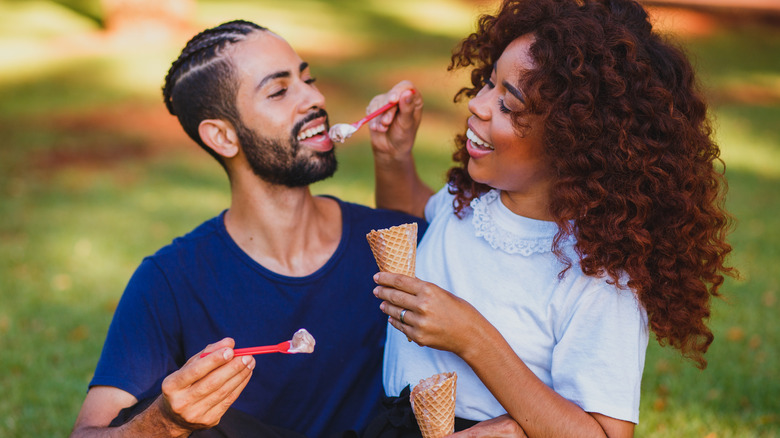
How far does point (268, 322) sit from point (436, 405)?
3.17 ft

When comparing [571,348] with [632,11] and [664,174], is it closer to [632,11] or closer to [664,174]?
[664,174]

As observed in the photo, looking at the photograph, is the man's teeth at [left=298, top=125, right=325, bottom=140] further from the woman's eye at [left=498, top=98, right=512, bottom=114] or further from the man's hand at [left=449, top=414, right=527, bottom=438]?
the man's hand at [left=449, top=414, right=527, bottom=438]

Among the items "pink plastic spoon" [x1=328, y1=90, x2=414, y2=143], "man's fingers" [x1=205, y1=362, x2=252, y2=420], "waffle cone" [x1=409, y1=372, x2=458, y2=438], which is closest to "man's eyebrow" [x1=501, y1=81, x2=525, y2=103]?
"pink plastic spoon" [x1=328, y1=90, x2=414, y2=143]

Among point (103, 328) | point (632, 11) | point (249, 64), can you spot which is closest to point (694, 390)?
point (632, 11)

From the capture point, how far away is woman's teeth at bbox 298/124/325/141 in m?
3.29

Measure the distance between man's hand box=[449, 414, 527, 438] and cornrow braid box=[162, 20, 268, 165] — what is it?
1.73m

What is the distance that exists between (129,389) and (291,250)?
889 millimetres

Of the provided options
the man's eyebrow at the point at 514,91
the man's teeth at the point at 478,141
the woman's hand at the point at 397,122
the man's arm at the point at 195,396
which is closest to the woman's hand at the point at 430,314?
the man's arm at the point at 195,396

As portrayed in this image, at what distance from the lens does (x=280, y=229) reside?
3.27 meters

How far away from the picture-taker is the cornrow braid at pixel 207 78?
3.30 meters

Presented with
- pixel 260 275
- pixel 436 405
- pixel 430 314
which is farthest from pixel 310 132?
pixel 436 405

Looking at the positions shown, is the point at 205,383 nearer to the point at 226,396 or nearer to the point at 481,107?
the point at 226,396

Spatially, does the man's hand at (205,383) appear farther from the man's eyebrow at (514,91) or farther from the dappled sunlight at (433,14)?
the dappled sunlight at (433,14)

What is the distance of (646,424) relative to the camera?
14.0ft
